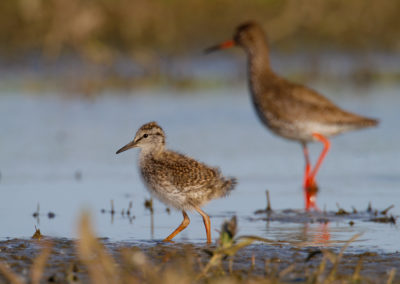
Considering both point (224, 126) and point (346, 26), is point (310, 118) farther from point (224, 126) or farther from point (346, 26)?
point (346, 26)

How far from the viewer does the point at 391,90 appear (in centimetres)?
1535

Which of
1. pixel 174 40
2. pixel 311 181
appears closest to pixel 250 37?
pixel 311 181

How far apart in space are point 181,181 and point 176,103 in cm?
782

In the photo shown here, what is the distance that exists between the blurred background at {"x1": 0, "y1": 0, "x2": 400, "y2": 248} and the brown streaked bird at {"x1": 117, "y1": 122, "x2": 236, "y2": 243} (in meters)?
0.36

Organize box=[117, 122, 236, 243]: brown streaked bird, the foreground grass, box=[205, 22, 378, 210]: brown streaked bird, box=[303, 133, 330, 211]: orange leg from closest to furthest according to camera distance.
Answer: the foreground grass → box=[117, 122, 236, 243]: brown streaked bird → box=[303, 133, 330, 211]: orange leg → box=[205, 22, 378, 210]: brown streaked bird

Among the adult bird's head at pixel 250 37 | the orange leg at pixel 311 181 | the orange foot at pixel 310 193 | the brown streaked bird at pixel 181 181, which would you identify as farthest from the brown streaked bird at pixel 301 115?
the brown streaked bird at pixel 181 181

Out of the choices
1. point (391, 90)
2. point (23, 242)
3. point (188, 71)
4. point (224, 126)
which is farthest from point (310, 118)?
point (188, 71)

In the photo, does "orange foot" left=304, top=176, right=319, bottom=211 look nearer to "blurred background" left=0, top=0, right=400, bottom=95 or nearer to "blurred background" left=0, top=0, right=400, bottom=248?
"blurred background" left=0, top=0, right=400, bottom=248

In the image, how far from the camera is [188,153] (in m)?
10.5

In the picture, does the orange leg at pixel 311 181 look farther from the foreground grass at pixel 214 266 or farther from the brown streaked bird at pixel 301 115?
the foreground grass at pixel 214 266

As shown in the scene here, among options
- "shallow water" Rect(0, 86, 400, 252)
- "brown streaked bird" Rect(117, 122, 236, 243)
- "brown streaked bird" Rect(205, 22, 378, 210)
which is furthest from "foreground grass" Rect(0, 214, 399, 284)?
"brown streaked bird" Rect(205, 22, 378, 210)


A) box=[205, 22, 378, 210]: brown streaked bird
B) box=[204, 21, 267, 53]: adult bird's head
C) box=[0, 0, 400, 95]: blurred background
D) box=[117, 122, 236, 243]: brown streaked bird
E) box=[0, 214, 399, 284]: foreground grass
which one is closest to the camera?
box=[0, 214, 399, 284]: foreground grass

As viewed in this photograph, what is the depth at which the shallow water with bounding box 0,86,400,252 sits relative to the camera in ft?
24.1

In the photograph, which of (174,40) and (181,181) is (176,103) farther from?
(181,181)
